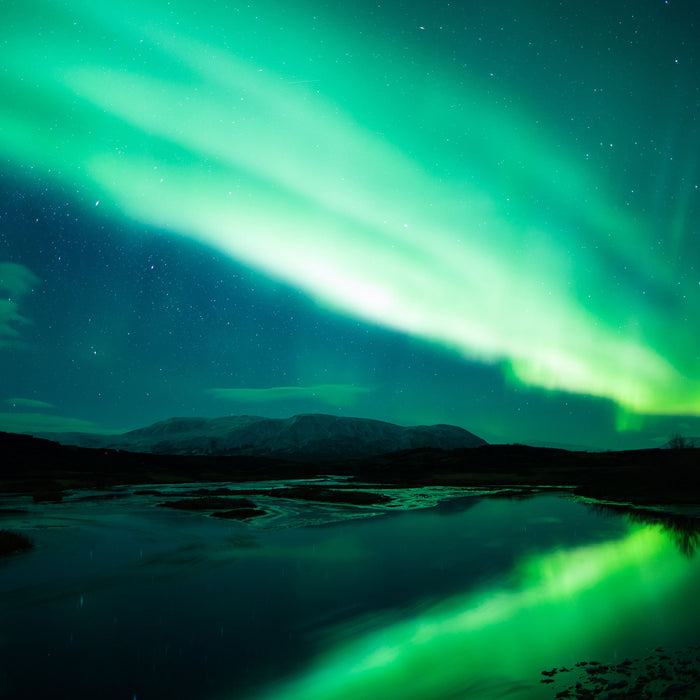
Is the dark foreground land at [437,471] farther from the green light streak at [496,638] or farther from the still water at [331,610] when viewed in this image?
the green light streak at [496,638]

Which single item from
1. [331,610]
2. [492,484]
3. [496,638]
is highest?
[496,638]

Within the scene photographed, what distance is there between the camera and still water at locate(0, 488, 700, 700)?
14.2 m

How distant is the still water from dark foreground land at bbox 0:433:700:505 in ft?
118

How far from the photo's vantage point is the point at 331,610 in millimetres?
20797

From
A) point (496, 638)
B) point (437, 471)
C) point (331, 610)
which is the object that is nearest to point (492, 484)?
point (437, 471)

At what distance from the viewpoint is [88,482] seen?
10144cm

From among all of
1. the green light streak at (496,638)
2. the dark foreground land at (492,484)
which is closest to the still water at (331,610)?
the green light streak at (496,638)

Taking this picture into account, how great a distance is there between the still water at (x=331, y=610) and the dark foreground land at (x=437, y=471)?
3590 cm

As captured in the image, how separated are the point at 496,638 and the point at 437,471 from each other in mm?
142815

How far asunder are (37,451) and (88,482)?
59.8m

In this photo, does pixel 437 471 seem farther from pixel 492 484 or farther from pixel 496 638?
pixel 496 638

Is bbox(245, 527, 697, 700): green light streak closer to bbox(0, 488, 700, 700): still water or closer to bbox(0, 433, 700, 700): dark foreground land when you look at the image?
bbox(0, 488, 700, 700): still water

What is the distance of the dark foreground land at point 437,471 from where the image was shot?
249ft

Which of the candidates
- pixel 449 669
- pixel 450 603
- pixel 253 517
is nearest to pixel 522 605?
pixel 450 603
